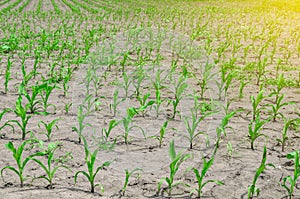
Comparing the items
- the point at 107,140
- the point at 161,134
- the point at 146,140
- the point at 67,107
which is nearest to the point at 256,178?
the point at 161,134

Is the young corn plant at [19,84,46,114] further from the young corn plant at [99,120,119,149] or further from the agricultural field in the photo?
the young corn plant at [99,120,119,149]

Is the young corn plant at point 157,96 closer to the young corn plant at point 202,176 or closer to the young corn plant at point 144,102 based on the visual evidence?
the young corn plant at point 144,102

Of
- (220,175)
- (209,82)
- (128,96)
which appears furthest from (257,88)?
(220,175)

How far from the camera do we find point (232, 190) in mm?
2832

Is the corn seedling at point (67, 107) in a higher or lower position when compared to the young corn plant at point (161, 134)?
higher

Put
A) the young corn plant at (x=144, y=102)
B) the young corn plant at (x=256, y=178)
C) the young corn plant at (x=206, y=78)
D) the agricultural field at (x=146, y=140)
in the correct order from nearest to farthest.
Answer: the young corn plant at (x=256, y=178), the agricultural field at (x=146, y=140), the young corn plant at (x=144, y=102), the young corn plant at (x=206, y=78)

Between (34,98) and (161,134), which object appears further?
(34,98)

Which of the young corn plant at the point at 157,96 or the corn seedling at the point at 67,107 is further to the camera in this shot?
the corn seedling at the point at 67,107

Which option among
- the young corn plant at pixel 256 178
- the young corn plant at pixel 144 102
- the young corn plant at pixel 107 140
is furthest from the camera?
the young corn plant at pixel 144 102

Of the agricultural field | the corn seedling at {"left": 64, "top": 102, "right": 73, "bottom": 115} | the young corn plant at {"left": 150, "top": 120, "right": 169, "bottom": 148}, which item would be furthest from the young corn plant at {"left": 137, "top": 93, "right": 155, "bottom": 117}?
the corn seedling at {"left": 64, "top": 102, "right": 73, "bottom": 115}

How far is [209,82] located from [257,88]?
725 millimetres

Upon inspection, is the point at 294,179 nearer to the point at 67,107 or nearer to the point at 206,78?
the point at 206,78

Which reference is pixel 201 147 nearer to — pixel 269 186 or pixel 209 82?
pixel 269 186

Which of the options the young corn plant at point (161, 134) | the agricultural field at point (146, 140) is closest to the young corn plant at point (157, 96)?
the agricultural field at point (146, 140)
